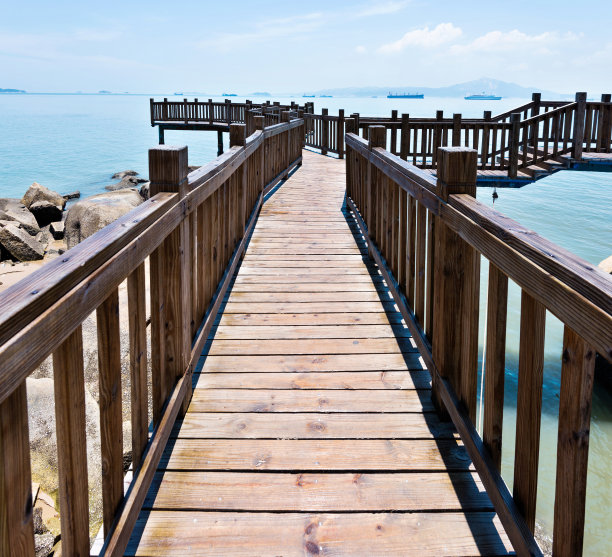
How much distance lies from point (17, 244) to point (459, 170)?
47.1 ft

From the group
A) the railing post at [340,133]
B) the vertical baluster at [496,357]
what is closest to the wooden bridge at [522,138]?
the railing post at [340,133]

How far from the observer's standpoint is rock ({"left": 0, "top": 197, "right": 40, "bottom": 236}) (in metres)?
17.6

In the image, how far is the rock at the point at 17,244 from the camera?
14.7 m

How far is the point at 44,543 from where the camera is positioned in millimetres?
3766

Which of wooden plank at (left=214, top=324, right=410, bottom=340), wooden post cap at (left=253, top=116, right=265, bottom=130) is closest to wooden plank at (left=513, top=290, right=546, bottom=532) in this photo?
wooden plank at (left=214, top=324, right=410, bottom=340)

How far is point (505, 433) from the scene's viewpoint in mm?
7430

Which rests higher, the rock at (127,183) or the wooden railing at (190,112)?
the wooden railing at (190,112)

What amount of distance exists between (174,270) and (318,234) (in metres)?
4.64

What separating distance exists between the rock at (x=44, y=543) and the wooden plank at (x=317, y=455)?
158 centimetres

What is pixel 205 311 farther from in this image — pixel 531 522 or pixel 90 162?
pixel 90 162

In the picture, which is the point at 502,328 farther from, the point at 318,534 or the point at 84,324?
the point at 84,324

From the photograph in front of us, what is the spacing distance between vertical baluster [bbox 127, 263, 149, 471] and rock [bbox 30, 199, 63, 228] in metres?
20.0

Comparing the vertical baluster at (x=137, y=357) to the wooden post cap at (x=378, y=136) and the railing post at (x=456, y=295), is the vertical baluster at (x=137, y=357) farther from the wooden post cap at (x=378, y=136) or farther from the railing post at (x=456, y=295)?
the wooden post cap at (x=378, y=136)

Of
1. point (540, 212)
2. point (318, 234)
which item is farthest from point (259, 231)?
point (540, 212)
